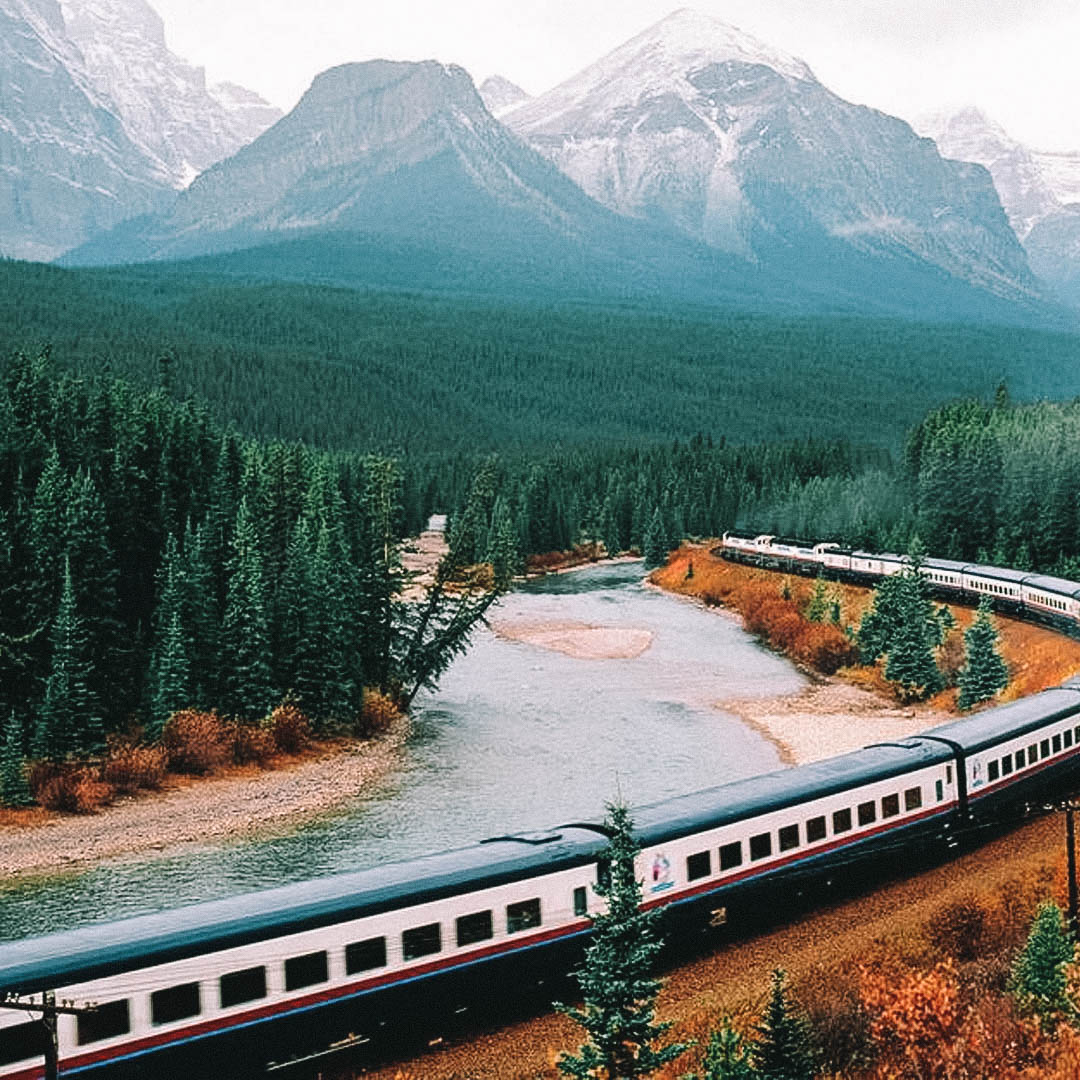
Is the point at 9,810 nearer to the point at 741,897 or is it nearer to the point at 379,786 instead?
the point at 379,786

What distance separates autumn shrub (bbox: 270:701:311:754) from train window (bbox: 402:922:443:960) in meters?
36.4

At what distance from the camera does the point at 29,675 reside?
199 feet

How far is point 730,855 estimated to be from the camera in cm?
3183

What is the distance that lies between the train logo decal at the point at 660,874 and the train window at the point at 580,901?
1945mm

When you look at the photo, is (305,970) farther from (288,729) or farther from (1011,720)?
(288,729)

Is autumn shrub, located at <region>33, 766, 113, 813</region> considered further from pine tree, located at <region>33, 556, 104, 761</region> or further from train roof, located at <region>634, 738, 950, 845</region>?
train roof, located at <region>634, 738, 950, 845</region>

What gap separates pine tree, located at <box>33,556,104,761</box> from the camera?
57.2 m

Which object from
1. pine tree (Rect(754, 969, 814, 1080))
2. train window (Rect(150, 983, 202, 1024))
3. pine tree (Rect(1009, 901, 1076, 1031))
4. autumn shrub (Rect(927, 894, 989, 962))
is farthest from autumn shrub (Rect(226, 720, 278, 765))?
pine tree (Rect(754, 969, 814, 1080))

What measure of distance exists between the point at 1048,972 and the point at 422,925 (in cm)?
1165

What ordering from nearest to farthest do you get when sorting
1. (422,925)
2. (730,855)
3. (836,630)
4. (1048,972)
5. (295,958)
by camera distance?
(1048,972) < (295,958) < (422,925) < (730,855) < (836,630)

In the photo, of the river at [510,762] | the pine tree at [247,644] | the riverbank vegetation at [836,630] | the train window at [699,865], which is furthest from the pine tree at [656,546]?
the train window at [699,865]

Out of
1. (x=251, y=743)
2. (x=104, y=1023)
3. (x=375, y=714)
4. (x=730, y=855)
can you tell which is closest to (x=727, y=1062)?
(x=104, y=1023)

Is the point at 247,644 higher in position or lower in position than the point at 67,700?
higher

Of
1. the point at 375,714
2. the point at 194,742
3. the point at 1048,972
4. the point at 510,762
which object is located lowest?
the point at 510,762
